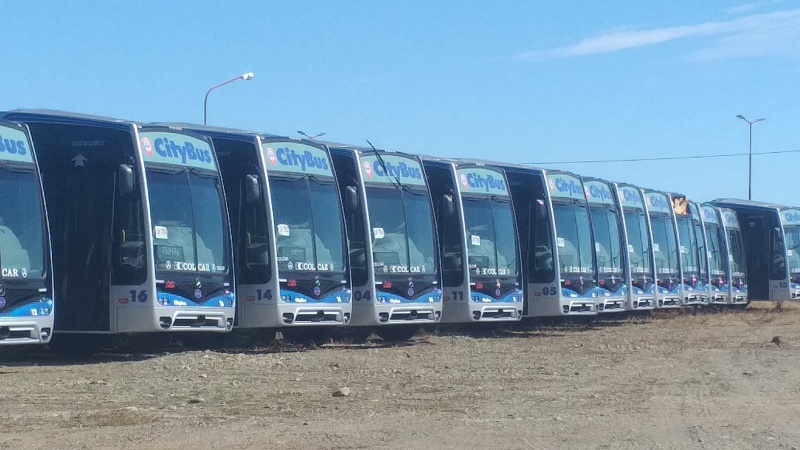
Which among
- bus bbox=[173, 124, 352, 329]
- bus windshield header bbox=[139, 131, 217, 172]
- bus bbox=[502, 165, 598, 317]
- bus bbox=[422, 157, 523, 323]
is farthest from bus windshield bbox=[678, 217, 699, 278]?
bus windshield header bbox=[139, 131, 217, 172]

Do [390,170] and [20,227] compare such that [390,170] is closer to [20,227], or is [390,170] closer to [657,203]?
[20,227]

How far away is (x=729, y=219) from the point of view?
37219 mm

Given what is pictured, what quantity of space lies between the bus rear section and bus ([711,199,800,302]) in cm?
953

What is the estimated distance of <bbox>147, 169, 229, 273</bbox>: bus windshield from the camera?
611 inches

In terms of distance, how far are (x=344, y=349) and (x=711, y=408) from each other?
8057mm

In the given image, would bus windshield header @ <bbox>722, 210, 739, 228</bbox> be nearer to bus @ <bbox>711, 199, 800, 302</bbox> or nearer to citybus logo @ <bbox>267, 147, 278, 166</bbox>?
bus @ <bbox>711, 199, 800, 302</bbox>

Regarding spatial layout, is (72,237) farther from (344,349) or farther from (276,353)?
(344,349)

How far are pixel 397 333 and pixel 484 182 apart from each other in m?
3.22

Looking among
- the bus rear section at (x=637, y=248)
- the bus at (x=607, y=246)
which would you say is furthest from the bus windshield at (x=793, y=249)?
the bus at (x=607, y=246)

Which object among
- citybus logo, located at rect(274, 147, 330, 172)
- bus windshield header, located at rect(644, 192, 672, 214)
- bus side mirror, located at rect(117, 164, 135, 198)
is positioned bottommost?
bus windshield header, located at rect(644, 192, 672, 214)

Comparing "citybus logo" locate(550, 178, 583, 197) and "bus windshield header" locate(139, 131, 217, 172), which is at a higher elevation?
"bus windshield header" locate(139, 131, 217, 172)

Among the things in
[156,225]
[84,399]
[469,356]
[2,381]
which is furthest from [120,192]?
[469,356]

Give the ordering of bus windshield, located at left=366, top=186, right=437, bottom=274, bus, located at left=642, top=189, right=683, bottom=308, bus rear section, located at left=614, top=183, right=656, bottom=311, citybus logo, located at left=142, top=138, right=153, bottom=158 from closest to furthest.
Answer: citybus logo, located at left=142, top=138, right=153, bottom=158
bus windshield, located at left=366, top=186, right=437, bottom=274
bus rear section, located at left=614, top=183, right=656, bottom=311
bus, located at left=642, top=189, right=683, bottom=308

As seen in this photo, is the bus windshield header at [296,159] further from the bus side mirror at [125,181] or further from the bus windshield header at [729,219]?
the bus windshield header at [729,219]
